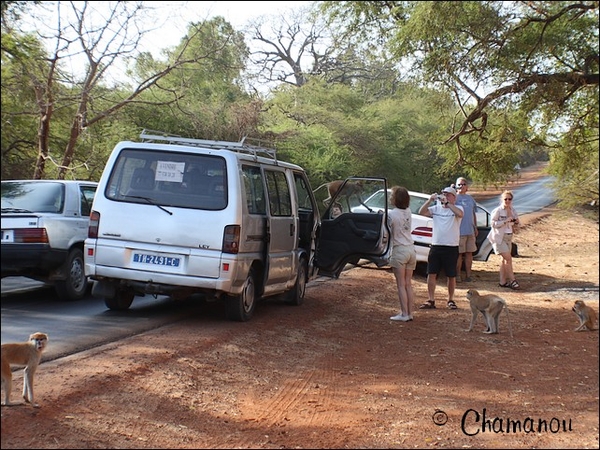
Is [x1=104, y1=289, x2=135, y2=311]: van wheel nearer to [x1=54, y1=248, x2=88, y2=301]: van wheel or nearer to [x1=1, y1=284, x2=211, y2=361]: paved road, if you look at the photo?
[x1=1, y1=284, x2=211, y2=361]: paved road

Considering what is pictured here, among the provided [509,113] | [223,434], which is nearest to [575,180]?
[509,113]

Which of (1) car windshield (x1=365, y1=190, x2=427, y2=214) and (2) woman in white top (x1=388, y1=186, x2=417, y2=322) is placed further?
(1) car windshield (x1=365, y1=190, x2=427, y2=214)

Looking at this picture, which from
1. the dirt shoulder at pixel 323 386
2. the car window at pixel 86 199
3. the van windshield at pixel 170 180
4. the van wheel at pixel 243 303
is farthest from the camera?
the car window at pixel 86 199

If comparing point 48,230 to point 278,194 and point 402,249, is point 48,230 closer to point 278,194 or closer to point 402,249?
point 278,194

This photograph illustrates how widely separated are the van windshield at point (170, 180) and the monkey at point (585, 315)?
4.18 m

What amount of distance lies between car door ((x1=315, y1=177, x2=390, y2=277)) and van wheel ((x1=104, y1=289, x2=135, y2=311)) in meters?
2.73

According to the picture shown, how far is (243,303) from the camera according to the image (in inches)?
364

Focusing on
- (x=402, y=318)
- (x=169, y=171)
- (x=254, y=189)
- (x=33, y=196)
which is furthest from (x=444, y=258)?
(x=33, y=196)

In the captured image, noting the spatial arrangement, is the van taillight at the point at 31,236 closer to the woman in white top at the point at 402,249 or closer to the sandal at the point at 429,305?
the woman in white top at the point at 402,249

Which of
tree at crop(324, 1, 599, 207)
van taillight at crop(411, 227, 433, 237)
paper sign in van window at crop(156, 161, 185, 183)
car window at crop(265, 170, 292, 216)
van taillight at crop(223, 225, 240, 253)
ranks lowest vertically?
van taillight at crop(411, 227, 433, 237)

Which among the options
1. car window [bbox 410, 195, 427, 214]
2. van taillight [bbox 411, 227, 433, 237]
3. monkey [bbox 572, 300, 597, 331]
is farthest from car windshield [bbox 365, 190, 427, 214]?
monkey [bbox 572, 300, 597, 331]

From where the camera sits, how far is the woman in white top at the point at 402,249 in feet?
33.6

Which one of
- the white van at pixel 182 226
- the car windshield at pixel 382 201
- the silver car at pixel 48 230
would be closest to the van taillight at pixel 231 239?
the white van at pixel 182 226

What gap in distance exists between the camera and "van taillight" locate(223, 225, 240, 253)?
8594 millimetres
